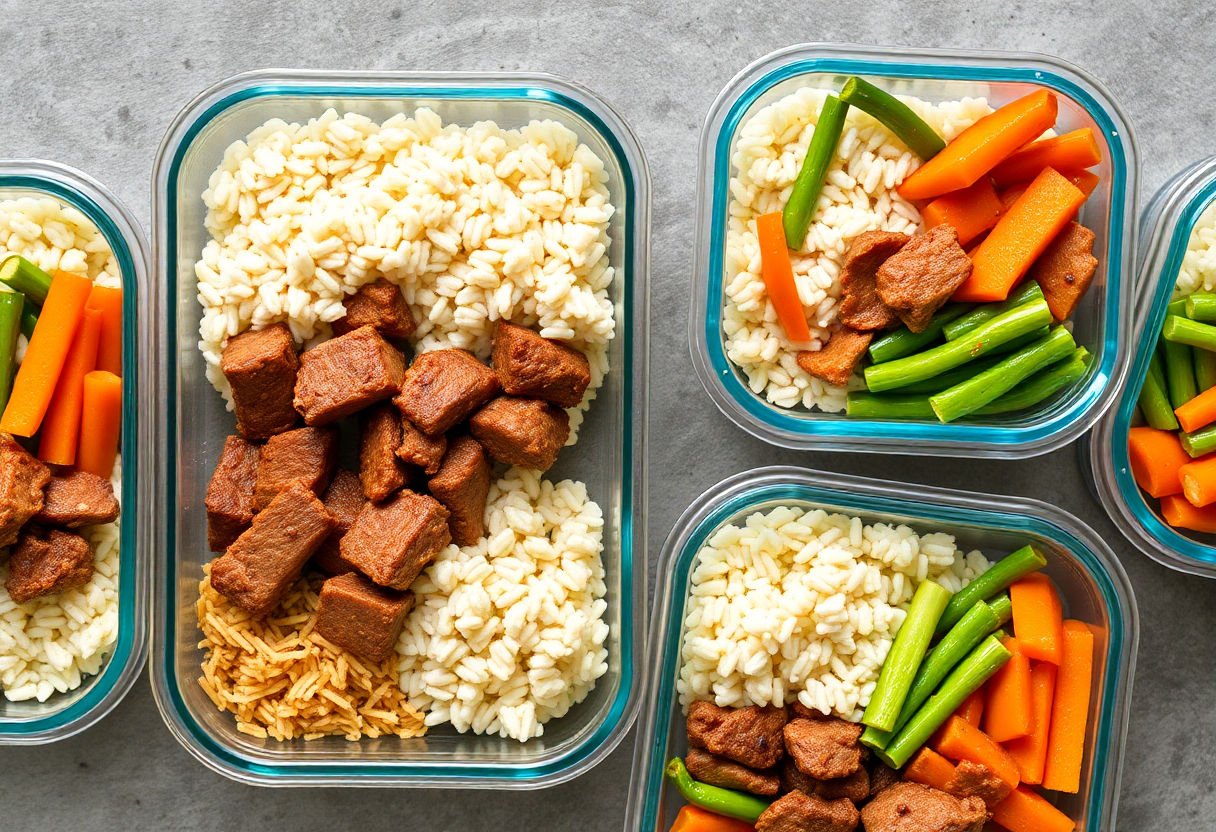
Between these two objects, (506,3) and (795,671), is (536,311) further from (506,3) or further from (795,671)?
(795,671)

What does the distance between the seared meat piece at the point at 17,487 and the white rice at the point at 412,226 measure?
0.47m

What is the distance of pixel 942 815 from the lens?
7.28ft

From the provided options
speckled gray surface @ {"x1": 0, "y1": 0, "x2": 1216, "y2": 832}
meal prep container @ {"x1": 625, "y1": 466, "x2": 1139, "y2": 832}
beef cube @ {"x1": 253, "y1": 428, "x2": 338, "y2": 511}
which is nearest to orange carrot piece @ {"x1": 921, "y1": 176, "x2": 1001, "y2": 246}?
speckled gray surface @ {"x1": 0, "y1": 0, "x2": 1216, "y2": 832}

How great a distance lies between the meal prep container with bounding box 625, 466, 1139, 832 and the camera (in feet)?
7.67

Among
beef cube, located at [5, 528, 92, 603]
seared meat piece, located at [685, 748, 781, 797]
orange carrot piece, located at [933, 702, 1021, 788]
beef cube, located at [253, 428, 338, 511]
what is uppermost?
beef cube, located at [253, 428, 338, 511]

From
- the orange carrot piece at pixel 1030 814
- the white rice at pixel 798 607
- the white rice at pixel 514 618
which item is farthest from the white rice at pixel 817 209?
the orange carrot piece at pixel 1030 814

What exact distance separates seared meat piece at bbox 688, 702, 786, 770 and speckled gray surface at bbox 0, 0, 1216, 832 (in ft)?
1.11

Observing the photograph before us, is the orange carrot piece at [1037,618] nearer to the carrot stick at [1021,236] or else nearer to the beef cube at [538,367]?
the carrot stick at [1021,236]

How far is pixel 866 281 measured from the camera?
2.32m

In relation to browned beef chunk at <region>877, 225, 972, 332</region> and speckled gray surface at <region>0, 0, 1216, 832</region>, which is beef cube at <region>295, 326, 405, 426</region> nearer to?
speckled gray surface at <region>0, 0, 1216, 832</region>

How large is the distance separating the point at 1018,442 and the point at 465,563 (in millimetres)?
1398

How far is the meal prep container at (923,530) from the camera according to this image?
7.67 ft

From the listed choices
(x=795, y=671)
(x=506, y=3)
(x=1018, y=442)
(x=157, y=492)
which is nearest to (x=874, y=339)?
(x=1018, y=442)

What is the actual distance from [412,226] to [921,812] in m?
1.81
